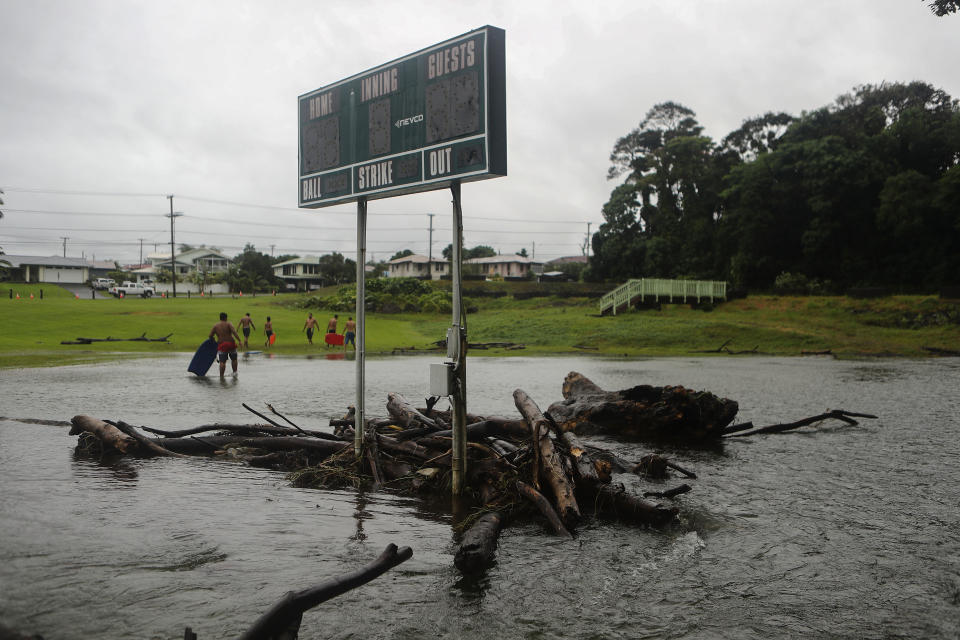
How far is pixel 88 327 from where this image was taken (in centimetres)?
3956

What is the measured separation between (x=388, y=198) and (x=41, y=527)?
4794 mm

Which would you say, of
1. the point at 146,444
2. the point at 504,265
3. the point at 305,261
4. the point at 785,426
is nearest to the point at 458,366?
the point at 146,444

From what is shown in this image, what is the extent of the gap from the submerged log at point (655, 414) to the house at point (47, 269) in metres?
103

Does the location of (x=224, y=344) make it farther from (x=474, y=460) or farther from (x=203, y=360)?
(x=474, y=460)

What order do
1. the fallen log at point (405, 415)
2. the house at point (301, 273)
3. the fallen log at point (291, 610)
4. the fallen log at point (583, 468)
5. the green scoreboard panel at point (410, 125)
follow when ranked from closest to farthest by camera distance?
1. the fallen log at point (291, 610)
2. the green scoreboard panel at point (410, 125)
3. the fallen log at point (583, 468)
4. the fallen log at point (405, 415)
5. the house at point (301, 273)

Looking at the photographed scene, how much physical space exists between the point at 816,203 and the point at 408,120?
57363 millimetres

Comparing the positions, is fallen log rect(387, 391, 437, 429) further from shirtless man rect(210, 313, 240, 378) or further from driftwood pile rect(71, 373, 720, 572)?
shirtless man rect(210, 313, 240, 378)

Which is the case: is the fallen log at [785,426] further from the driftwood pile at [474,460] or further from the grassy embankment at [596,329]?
the grassy embankment at [596,329]

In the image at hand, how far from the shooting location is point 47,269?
9756cm

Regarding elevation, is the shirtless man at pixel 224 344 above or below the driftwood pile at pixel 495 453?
above

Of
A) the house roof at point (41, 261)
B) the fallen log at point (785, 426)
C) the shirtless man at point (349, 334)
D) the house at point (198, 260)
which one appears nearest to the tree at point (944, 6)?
the fallen log at point (785, 426)

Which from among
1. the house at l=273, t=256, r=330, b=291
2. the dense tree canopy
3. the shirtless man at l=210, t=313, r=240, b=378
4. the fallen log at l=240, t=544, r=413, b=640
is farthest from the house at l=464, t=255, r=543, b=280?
the fallen log at l=240, t=544, r=413, b=640

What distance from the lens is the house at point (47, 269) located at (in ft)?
310

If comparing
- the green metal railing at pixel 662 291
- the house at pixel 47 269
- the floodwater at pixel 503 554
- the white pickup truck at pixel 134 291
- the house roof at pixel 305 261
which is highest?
the house roof at pixel 305 261
